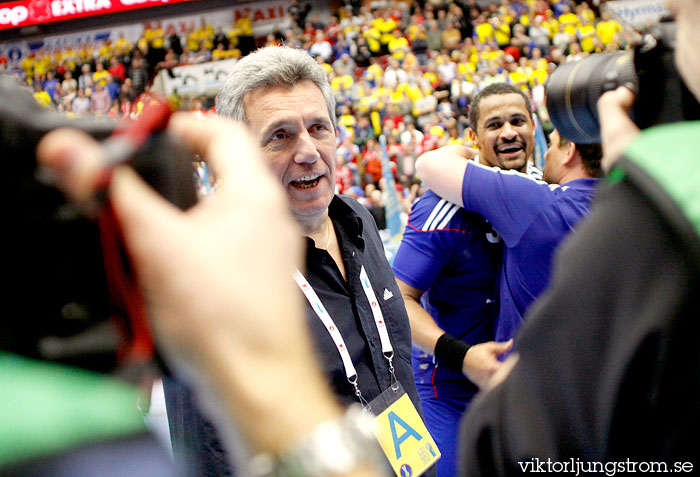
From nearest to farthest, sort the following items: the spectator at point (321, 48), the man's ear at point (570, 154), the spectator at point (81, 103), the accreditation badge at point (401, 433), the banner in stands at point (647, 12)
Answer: the banner in stands at point (647, 12) < the accreditation badge at point (401, 433) < the man's ear at point (570, 154) < the spectator at point (81, 103) < the spectator at point (321, 48)

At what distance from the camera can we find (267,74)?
1.56m

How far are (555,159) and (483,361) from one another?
0.67m

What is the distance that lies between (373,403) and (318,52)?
15004 mm

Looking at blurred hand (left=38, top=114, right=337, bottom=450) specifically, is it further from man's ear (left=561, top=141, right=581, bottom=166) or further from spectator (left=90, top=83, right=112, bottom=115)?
spectator (left=90, top=83, right=112, bottom=115)

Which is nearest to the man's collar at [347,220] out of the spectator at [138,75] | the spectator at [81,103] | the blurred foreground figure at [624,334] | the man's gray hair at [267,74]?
the man's gray hair at [267,74]

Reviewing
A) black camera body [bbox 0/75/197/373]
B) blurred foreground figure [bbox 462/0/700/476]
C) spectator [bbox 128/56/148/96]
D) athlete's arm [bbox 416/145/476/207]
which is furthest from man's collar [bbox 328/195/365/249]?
spectator [bbox 128/56/148/96]

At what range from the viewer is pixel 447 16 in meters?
16.4

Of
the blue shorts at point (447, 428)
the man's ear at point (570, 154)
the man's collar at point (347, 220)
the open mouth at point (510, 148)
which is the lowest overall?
the blue shorts at point (447, 428)

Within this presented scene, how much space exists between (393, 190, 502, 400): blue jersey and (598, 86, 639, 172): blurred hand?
1.22m

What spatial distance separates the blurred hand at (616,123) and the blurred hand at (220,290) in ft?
1.49

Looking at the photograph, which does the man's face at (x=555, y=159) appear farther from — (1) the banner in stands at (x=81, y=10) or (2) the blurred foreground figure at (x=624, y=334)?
(1) the banner in stands at (x=81, y=10)

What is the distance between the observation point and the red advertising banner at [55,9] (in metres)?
18.1

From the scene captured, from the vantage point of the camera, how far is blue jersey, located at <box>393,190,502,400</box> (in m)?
2.07

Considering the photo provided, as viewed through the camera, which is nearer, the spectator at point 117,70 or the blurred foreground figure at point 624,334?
the blurred foreground figure at point 624,334
